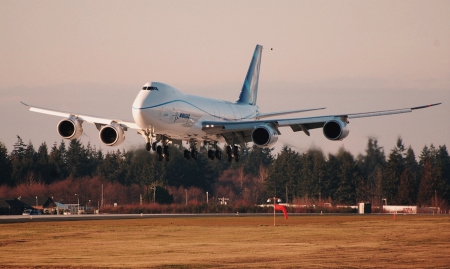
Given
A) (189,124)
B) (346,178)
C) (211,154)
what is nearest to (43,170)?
(346,178)

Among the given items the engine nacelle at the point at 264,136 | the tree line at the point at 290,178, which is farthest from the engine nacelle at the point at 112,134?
the tree line at the point at 290,178

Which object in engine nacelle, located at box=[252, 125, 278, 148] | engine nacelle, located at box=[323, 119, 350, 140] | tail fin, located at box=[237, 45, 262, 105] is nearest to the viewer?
engine nacelle, located at box=[323, 119, 350, 140]

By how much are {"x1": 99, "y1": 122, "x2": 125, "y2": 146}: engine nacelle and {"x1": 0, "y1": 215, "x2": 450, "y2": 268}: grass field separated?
7843 millimetres

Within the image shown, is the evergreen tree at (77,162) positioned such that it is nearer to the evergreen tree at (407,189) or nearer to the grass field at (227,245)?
the evergreen tree at (407,189)

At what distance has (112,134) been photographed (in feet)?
213

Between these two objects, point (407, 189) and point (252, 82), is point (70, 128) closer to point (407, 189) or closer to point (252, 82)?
point (252, 82)

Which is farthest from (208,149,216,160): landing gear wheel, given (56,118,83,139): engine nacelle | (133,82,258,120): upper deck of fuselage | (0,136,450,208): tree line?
(0,136,450,208): tree line

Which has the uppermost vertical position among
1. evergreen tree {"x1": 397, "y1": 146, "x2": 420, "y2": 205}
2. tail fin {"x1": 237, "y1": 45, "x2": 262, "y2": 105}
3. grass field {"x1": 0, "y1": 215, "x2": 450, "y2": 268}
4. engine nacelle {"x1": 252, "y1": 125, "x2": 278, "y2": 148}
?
tail fin {"x1": 237, "y1": 45, "x2": 262, "y2": 105}

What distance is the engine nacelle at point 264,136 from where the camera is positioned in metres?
64.9

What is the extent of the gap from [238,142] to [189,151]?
14.9ft

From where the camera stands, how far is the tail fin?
272 ft

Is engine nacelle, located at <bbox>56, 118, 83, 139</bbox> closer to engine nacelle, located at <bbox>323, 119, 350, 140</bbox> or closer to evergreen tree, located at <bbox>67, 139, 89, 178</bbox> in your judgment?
engine nacelle, located at <bbox>323, 119, 350, 140</bbox>

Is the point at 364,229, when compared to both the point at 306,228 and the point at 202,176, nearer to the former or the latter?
the point at 306,228

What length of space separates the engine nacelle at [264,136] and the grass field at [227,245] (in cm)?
Answer: 759
